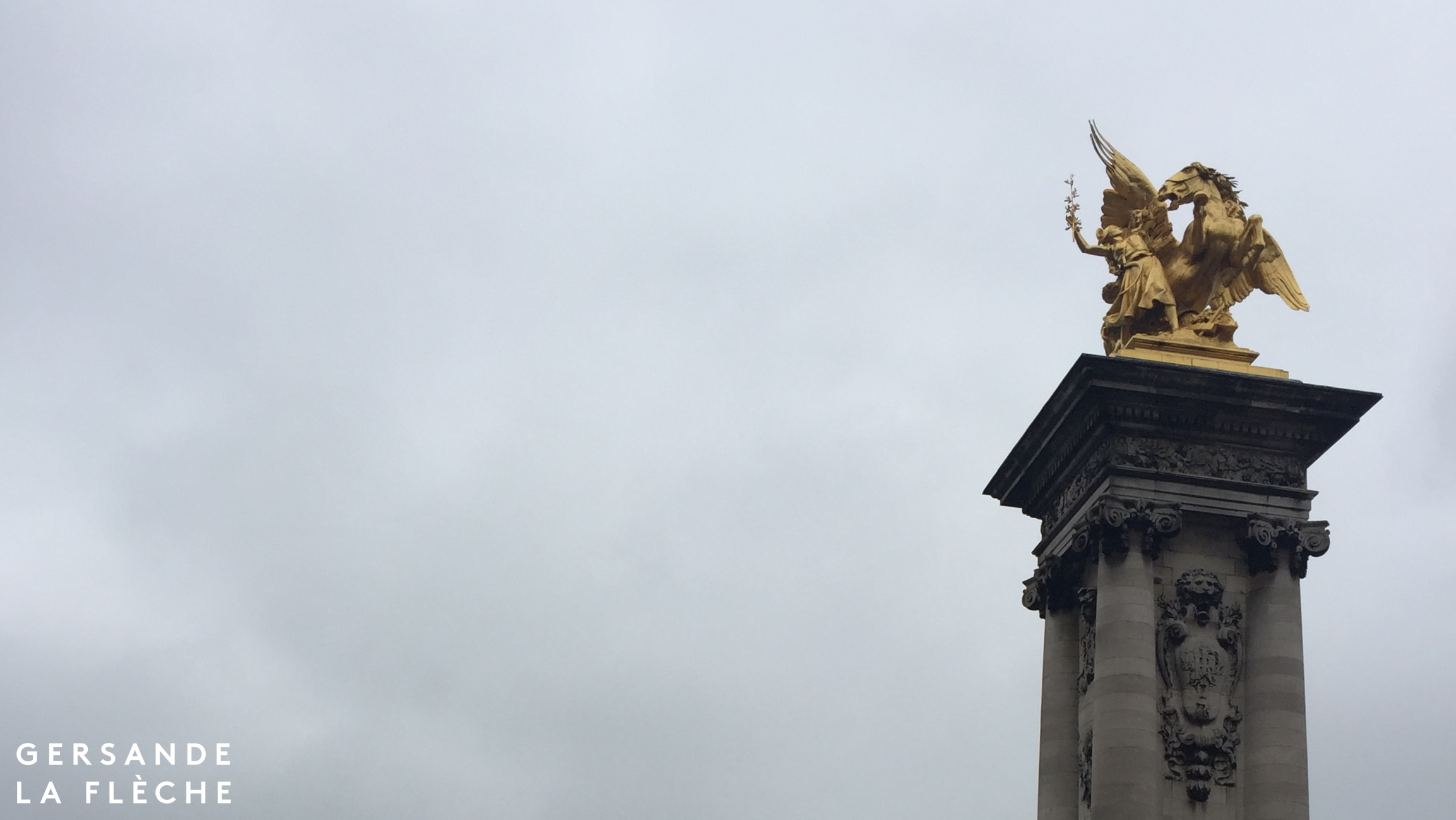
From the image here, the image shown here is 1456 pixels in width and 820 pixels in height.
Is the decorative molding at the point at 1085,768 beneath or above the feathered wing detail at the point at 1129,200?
beneath

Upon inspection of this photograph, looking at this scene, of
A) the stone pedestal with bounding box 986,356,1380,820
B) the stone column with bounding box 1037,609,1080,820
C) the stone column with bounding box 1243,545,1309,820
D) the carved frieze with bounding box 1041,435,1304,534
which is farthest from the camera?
the stone column with bounding box 1037,609,1080,820

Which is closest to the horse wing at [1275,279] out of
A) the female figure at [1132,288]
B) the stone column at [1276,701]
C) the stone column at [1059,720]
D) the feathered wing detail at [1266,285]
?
the feathered wing detail at [1266,285]

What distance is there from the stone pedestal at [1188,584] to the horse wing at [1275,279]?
2.79 metres

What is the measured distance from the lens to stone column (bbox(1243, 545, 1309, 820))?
2672 centimetres

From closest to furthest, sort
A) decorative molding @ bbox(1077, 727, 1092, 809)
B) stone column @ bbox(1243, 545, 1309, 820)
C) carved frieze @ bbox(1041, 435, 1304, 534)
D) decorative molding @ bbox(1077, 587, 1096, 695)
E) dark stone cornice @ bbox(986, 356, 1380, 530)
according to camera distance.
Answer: stone column @ bbox(1243, 545, 1309, 820) → decorative molding @ bbox(1077, 727, 1092, 809) → dark stone cornice @ bbox(986, 356, 1380, 530) → carved frieze @ bbox(1041, 435, 1304, 534) → decorative molding @ bbox(1077, 587, 1096, 695)

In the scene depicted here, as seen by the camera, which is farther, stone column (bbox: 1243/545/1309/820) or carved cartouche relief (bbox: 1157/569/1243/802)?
carved cartouche relief (bbox: 1157/569/1243/802)

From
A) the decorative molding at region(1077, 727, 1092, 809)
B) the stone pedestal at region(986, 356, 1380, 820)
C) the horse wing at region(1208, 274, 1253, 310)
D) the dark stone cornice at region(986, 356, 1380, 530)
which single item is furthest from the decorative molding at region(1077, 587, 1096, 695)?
the horse wing at region(1208, 274, 1253, 310)

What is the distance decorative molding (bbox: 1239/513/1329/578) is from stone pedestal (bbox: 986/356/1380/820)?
0.03 metres

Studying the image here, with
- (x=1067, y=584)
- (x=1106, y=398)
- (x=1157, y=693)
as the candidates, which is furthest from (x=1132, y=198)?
(x=1157, y=693)

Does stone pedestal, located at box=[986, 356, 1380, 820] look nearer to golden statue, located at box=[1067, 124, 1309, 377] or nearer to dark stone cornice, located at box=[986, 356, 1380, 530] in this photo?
dark stone cornice, located at box=[986, 356, 1380, 530]

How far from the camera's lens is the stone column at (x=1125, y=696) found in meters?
26.4

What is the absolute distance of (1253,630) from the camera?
27.9m

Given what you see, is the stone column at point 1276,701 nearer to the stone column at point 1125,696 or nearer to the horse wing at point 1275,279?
the stone column at point 1125,696

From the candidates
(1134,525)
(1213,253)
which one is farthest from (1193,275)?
(1134,525)
